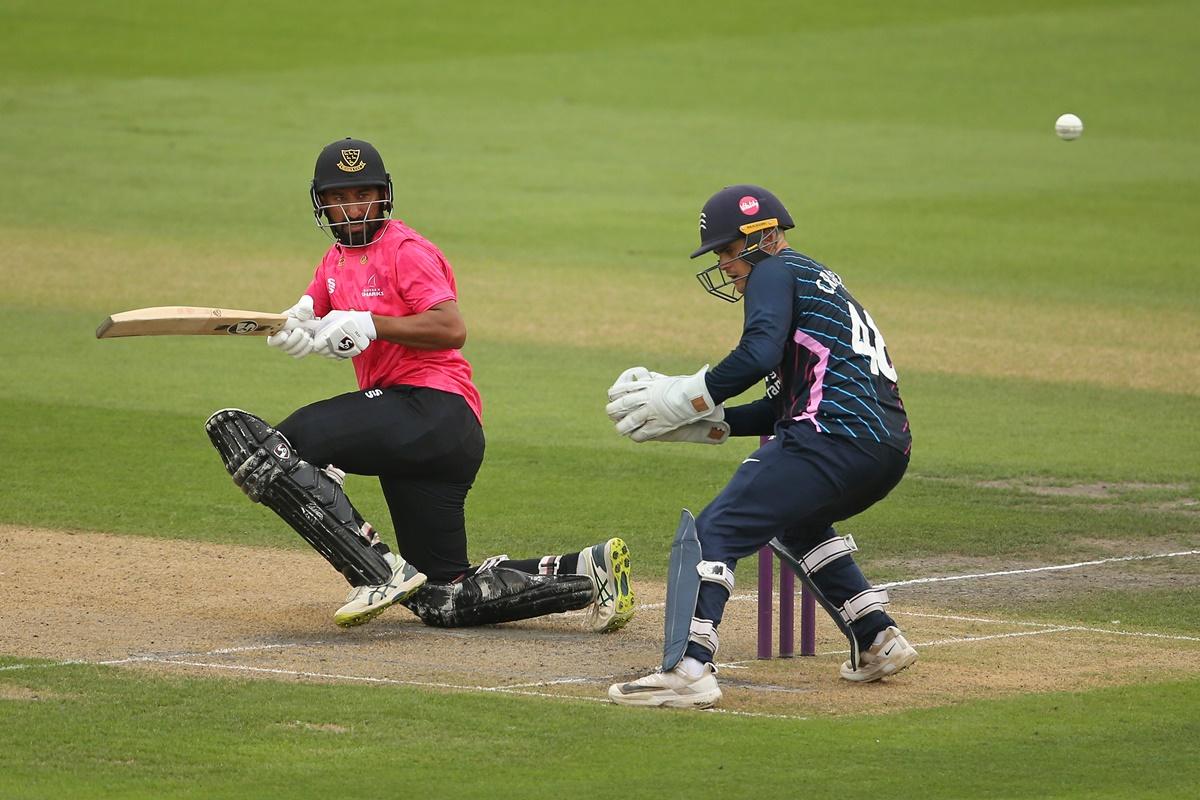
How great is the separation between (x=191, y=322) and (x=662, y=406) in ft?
6.59

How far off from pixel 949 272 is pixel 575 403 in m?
8.65

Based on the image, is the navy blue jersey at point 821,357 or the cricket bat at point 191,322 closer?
the navy blue jersey at point 821,357

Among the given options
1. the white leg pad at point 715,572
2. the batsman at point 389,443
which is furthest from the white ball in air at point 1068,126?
the white leg pad at point 715,572

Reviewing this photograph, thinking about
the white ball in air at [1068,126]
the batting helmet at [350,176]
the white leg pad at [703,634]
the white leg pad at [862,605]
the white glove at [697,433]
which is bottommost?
the white leg pad at [703,634]

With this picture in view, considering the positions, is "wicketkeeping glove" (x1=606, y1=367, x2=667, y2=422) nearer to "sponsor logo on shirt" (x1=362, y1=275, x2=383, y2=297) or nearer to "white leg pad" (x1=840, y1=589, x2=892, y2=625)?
Result: "white leg pad" (x1=840, y1=589, x2=892, y2=625)

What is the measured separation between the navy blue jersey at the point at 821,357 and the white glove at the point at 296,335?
176cm

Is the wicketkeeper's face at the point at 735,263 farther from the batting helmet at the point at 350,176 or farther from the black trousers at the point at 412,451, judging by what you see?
the batting helmet at the point at 350,176

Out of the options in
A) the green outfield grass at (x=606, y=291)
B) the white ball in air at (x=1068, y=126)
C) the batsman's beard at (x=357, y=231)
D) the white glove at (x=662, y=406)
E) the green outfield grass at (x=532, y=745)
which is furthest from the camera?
the white ball in air at (x=1068, y=126)

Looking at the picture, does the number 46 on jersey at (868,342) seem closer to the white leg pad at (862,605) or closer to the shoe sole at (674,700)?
the white leg pad at (862,605)

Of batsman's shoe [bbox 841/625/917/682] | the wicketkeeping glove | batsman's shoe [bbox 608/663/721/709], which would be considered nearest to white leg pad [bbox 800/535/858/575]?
batsman's shoe [bbox 841/625/917/682]

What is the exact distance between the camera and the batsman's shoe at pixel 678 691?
7.11 metres

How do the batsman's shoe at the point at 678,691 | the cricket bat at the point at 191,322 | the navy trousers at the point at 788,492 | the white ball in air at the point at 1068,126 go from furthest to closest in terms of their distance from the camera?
the white ball in air at the point at 1068,126 → the cricket bat at the point at 191,322 → the navy trousers at the point at 788,492 → the batsman's shoe at the point at 678,691

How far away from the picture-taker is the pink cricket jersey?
8.38m

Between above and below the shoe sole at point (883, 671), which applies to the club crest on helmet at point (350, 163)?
above
